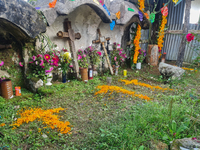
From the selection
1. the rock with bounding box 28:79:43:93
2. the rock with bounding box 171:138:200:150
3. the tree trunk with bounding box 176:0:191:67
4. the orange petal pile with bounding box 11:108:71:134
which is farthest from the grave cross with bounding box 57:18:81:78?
the tree trunk with bounding box 176:0:191:67

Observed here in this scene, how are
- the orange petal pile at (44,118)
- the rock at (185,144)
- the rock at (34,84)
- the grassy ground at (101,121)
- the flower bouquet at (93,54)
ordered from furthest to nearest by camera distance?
the flower bouquet at (93,54) → the rock at (34,84) → the orange petal pile at (44,118) → the grassy ground at (101,121) → the rock at (185,144)

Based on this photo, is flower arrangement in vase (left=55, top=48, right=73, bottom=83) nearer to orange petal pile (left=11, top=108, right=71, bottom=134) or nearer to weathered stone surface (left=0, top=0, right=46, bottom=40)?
Answer: weathered stone surface (left=0, top=0, right=46, bottom=40)

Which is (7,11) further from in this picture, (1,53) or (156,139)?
(156,139)

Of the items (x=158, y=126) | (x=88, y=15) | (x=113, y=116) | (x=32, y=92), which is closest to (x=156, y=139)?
(x=158, y=126)

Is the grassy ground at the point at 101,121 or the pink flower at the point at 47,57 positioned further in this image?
the pink flower at the point at 47,57

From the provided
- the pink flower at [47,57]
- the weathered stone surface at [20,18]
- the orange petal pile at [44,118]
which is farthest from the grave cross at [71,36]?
the orange petal pile at [44,118]

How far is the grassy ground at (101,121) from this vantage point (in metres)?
2.12

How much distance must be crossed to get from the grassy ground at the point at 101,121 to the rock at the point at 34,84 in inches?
5.6

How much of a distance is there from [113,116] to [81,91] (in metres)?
1.60

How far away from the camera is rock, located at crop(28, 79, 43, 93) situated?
12.9ft

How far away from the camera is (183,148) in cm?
157

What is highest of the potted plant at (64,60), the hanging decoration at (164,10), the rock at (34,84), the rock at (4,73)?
the hanging decoration at (164,10)

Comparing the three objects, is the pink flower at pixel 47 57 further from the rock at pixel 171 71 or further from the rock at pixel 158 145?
the rock at pixel 171 71

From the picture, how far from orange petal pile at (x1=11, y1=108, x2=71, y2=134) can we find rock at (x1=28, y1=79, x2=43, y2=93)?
2.98ft
